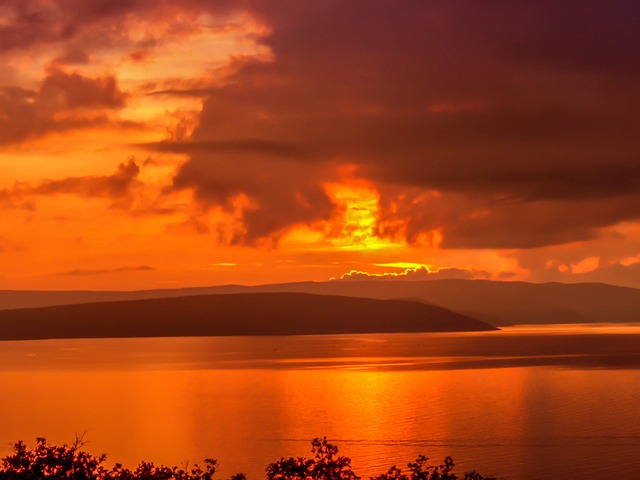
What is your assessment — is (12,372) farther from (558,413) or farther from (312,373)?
(558,413)

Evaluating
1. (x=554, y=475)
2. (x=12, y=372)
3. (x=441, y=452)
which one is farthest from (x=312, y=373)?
(x=554, y=475)

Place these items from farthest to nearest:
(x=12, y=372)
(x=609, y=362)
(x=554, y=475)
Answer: (x=609, y=362), (x=12, y=372), (x=554, y=475)

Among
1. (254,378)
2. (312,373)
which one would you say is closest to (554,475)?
(254,378)

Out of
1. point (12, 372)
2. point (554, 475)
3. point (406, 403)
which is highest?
point (12, 372)

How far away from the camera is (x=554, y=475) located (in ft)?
153

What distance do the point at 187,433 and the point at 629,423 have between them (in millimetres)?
30769

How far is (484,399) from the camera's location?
8681 cm

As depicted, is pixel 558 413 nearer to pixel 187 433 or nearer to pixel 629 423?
pixel 629 423

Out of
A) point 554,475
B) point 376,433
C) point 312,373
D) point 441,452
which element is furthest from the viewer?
point 312,373

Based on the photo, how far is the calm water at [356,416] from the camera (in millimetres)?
53312

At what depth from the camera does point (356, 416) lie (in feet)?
247

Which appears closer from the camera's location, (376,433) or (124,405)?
(376,433)

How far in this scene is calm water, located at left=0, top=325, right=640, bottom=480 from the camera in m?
53.3

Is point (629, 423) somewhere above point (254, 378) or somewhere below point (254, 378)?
below
